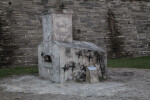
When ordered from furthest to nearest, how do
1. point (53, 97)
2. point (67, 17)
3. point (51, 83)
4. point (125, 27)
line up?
point (125, 27) → point (67, 17) → point (51, 83) → point (53, 97)

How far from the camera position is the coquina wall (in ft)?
37.1

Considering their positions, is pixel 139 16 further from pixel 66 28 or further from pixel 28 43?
pixel 66 28

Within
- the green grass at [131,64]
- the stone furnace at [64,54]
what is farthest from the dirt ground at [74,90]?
the green grass at [131,64]

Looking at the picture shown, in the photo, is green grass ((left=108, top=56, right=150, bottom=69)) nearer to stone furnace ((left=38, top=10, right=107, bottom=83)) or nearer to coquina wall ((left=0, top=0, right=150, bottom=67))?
coquina wall ((left=0, top=0, right=150, bottom=67))

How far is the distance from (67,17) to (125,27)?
25.9 feet

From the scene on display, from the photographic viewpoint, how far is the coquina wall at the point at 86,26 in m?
11.3

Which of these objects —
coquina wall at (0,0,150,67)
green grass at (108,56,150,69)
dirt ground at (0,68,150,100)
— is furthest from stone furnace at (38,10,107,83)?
coquina wall at (0,0,150,67)

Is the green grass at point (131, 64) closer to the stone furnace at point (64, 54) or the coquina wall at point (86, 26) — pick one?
the coquina wall at point (86, 26)

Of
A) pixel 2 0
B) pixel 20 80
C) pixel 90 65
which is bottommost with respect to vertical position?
pixel 20 80

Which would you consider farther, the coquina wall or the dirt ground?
the coquina wall

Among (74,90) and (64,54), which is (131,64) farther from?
(74,90)

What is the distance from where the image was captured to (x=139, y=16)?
49.4 ft

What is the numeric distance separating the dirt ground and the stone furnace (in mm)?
316

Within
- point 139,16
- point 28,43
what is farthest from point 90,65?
point 139,16
